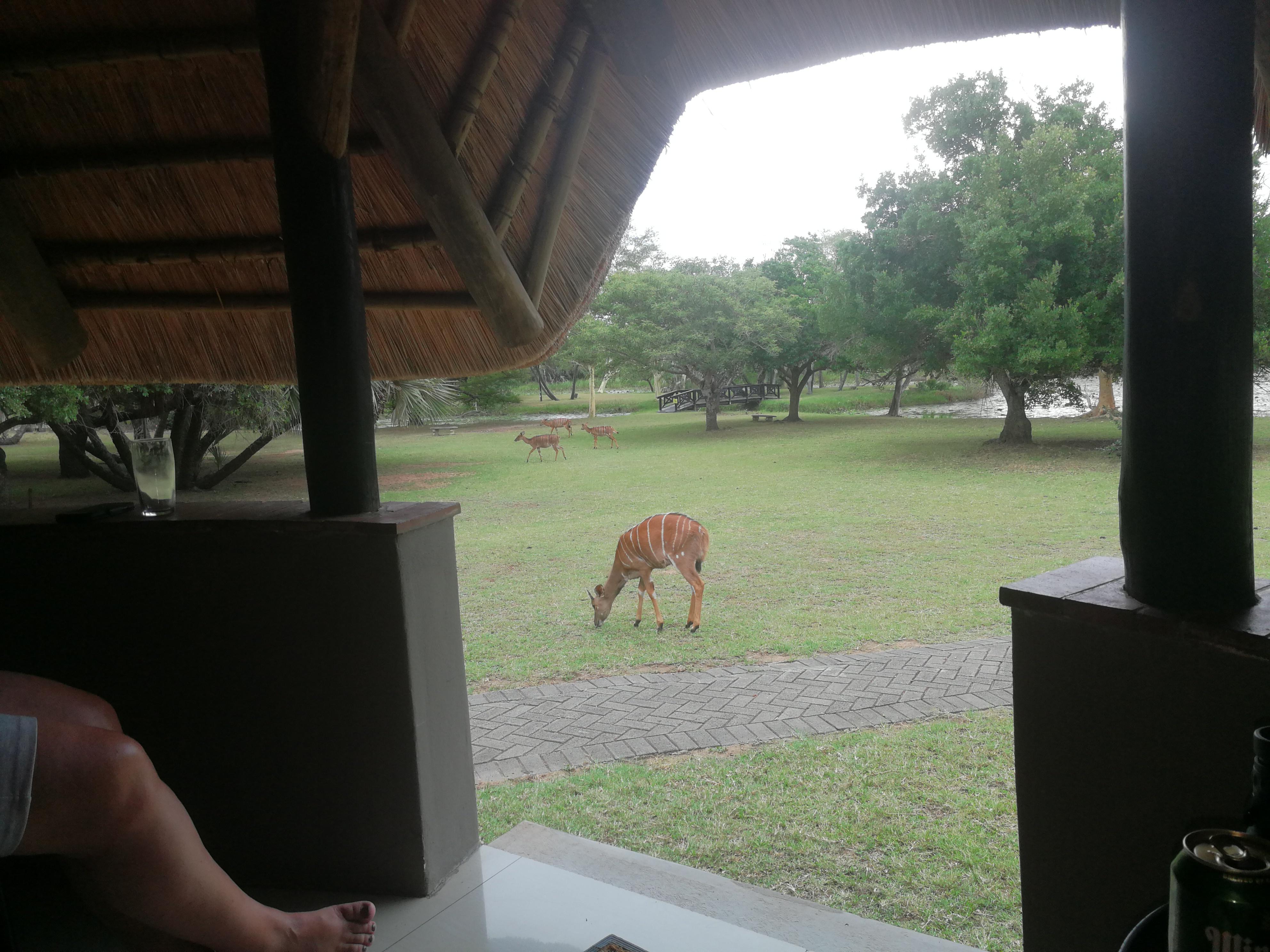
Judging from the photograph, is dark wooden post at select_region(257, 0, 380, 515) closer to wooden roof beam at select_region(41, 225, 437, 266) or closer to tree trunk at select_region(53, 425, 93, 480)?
wooden roof beam at select_region(41, 225, 437, 266)

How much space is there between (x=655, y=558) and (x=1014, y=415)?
795 cm

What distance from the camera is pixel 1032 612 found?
1.03 metres

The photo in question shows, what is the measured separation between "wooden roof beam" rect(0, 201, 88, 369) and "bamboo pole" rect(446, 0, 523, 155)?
1077 millimetres

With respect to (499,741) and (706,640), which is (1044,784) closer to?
(499,741)

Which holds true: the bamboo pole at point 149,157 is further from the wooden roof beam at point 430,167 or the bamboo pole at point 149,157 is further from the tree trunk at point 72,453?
the tree trunk at point 72,453

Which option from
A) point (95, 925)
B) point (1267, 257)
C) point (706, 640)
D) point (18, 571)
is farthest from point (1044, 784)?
point (1267, 257)

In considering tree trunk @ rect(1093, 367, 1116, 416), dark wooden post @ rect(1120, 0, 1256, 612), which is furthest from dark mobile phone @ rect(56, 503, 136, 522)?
tree trunk @ rect(1093, 367, 1116, 416)

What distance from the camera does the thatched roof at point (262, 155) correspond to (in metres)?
1.62

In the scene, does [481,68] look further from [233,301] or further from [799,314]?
[799,314]

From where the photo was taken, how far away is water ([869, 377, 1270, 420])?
1118 cm

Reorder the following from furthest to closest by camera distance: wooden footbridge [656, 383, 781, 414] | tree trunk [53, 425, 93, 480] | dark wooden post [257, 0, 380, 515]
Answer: wooden footbridge [656, 383, 781, 414] < tree trunk [53, 425, 93, 480] < dark wooden post [257, 0, 380, 515]

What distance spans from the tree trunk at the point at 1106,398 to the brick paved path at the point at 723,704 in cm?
756

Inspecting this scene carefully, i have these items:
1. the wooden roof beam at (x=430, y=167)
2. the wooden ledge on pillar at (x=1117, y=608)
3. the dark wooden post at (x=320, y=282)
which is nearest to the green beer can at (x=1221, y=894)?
the wooden ledge on pillar at (x=1117, y=608)

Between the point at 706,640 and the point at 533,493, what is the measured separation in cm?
565
